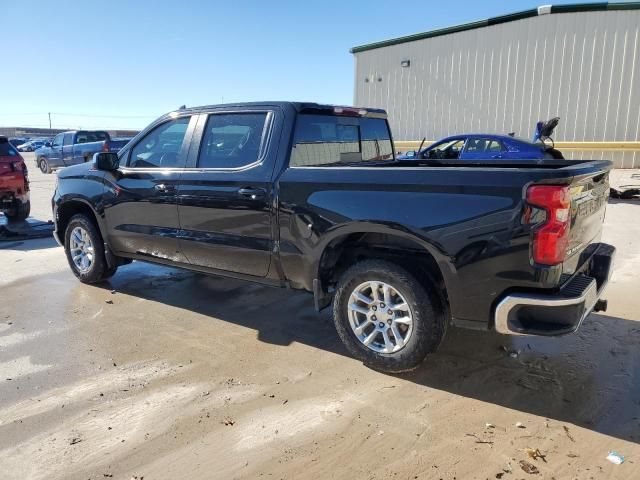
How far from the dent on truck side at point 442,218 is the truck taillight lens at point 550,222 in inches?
2.4

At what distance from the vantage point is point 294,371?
379 centimetres

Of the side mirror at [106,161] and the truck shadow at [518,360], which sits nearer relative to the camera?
the truck shadow at [518,360]

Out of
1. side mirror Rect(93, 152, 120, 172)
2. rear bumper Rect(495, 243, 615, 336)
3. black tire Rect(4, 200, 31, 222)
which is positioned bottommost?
black tire Rect(4, 200, 31, 222)

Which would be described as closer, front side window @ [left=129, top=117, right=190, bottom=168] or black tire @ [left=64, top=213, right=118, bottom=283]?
front side window @ [left=129, top=117, right=190, bottom=168]

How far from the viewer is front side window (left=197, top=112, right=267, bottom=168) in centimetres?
428

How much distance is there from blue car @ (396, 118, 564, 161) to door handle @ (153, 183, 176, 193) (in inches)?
246

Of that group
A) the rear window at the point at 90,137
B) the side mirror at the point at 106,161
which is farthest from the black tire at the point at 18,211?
the rear window at the point at 90,137

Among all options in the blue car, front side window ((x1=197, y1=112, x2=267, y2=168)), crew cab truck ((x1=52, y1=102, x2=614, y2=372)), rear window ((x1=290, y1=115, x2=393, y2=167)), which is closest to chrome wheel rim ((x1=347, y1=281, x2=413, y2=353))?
crew cab truck ((x1=52, y1=102, x2=614, y2=372))

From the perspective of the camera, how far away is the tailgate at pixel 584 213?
10.2 feet

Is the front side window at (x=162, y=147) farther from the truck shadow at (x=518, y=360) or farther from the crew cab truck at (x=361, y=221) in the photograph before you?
the truck shadow at (x=518, y=360)

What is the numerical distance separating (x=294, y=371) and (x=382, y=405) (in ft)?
2.50

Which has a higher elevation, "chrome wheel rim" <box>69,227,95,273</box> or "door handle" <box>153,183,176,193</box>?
"door handle" <box>153,183,176,193</box>

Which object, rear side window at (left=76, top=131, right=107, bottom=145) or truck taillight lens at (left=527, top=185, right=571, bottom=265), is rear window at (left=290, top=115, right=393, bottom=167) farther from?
rear side window at (left=76, top=131, right=107, bottom=145)

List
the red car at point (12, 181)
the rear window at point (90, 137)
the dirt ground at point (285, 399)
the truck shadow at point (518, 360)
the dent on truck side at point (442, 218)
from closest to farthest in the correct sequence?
the dirt ground at point (285, 399) → the dent on truck side at point (442, 218) → the truck shadow at point (518, 360) → the red car at point (12, 181) → the rear window at point (90, 137)
